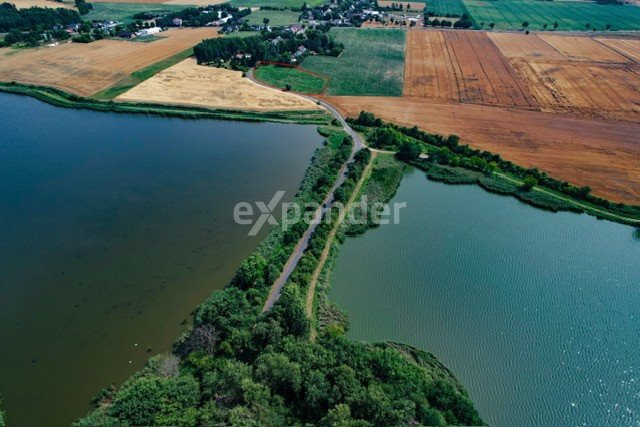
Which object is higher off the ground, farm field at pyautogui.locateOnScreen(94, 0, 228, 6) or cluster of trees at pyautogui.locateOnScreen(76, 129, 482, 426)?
farm field at pyautogui.locateOnScreen(94, 0, 228, 6)

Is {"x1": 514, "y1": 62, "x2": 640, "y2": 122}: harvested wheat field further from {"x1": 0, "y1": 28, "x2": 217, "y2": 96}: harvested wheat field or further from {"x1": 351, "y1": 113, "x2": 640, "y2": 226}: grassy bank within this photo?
{"x1": 0, "y1": 28, "x2": 217, "y2": 96}: harvested wheat field

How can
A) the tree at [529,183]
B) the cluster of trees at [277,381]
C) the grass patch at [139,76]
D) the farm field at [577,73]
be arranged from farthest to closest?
the grass patch at [139,76] < the farm field at [577,73] < the tree at [529,183] < the cluster of trees at [277,381]

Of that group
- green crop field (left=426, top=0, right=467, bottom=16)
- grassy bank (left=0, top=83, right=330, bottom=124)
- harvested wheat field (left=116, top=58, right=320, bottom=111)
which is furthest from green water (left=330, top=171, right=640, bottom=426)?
green crop field (left=426, top=0, right=467, bottom=16)

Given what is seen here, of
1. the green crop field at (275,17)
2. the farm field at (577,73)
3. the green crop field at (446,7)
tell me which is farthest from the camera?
the green crop field at (446,7)

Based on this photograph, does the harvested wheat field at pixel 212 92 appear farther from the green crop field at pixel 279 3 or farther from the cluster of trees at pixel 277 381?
the green crop field at pixel 279 3

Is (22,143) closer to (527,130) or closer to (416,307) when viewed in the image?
(416,307)

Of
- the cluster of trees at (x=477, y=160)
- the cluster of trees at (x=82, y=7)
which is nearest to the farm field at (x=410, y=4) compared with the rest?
the cluster of trees at (x=477, y=160)

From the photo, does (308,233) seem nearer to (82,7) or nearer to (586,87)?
(586,87)
